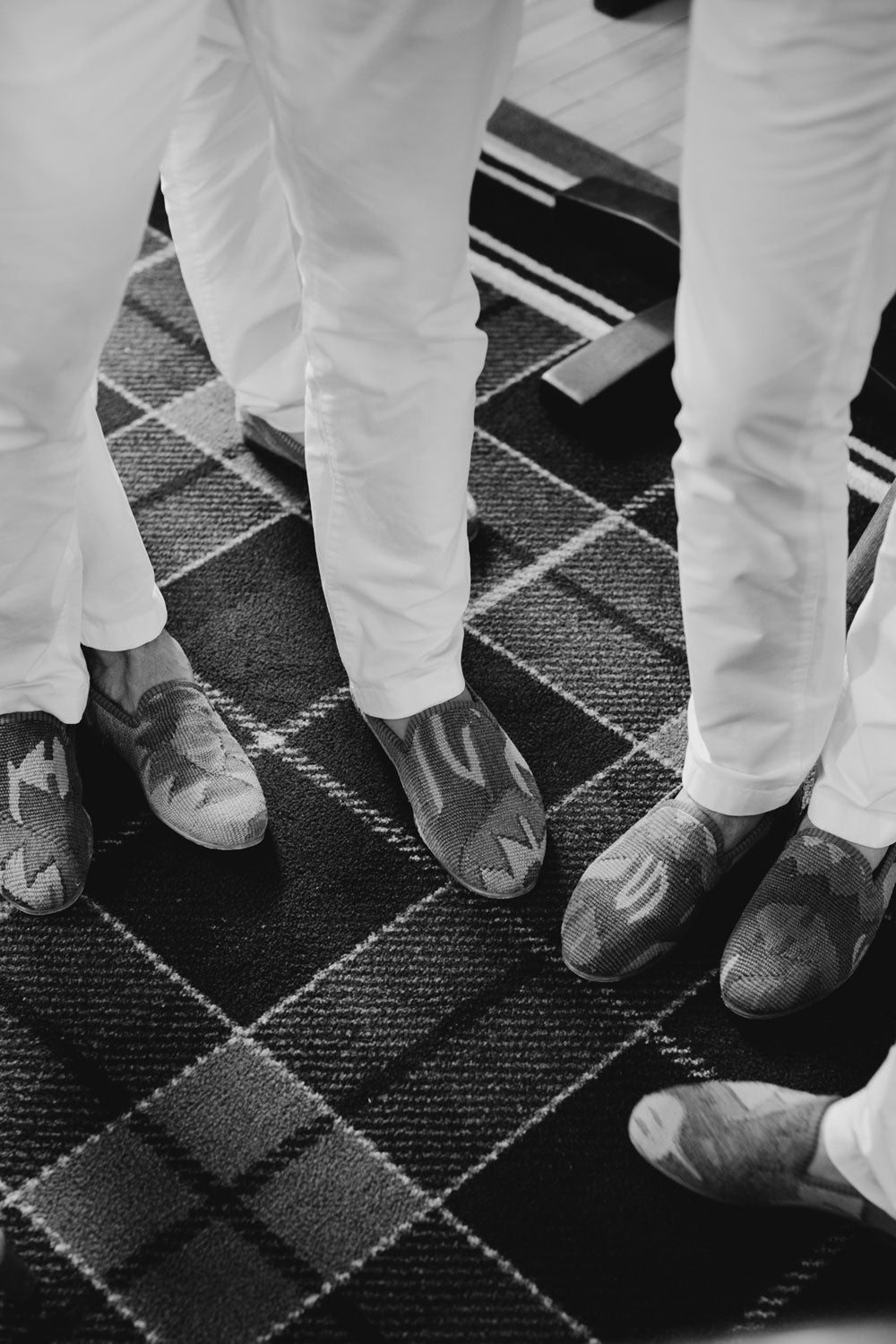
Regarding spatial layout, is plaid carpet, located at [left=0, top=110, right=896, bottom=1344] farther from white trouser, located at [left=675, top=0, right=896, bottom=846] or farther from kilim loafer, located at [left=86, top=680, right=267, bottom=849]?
white trouser, located at [left=675, top=0, right=896, bottom=846]

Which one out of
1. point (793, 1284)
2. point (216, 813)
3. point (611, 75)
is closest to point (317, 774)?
point (216, 813)

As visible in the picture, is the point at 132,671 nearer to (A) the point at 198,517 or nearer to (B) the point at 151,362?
(A) the point at 198,517

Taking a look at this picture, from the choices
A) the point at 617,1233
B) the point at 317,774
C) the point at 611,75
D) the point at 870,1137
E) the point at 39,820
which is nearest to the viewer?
the point at 870,1137

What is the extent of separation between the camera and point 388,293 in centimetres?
95

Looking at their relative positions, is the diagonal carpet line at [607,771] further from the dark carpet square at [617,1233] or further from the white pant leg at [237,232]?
the white pant leg at [237,232]

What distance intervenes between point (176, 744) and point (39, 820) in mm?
126

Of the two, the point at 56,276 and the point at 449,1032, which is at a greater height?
the point at 56,276

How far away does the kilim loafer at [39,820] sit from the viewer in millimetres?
1090

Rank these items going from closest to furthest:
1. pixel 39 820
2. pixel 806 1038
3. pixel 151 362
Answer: pixel 806 1038 → pixel 39 820 → pixel 151 362

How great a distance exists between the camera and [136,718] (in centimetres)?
118

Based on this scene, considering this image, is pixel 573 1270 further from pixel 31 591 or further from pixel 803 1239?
pixel 31 591

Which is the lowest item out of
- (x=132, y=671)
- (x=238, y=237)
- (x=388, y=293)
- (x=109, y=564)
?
(x=132, y=671)

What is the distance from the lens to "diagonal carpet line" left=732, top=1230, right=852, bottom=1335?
0.86 meters

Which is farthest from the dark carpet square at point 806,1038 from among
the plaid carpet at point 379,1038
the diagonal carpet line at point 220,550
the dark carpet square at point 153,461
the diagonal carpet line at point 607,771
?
the dark carpet square at point 153,461
